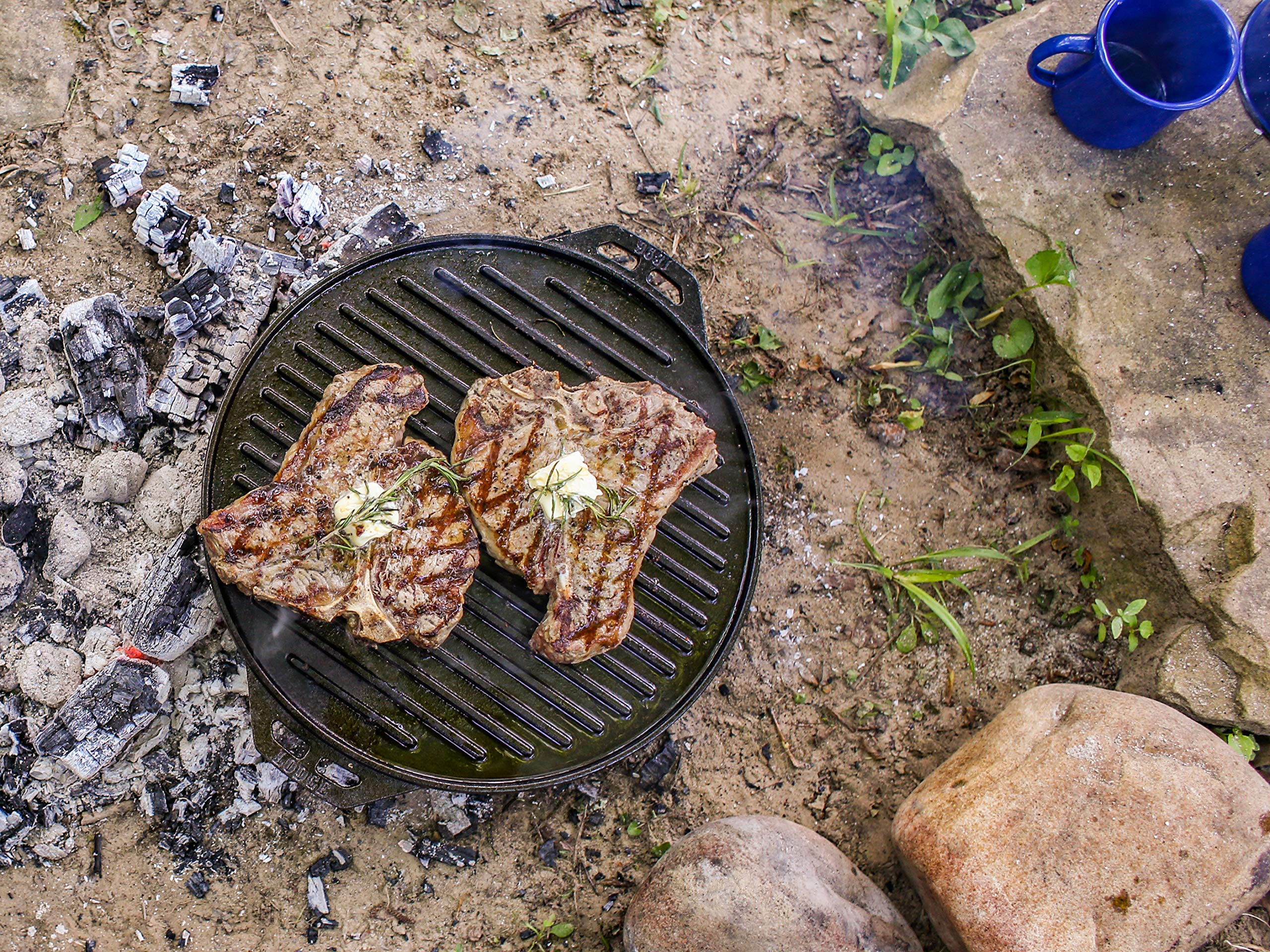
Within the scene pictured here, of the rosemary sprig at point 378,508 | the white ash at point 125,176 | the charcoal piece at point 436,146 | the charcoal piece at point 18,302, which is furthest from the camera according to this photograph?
the charcoal piece at point 436,146

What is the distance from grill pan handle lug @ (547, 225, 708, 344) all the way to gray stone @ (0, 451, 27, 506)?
2.96 metres

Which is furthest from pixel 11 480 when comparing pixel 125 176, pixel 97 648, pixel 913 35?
pixel 913 35

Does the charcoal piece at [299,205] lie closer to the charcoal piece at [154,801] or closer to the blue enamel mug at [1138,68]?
the charcoal piece at [154,801]

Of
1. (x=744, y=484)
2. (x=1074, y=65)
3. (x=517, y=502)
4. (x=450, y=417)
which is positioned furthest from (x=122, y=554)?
(x=1074, y=65)

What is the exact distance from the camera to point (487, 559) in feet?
13.0

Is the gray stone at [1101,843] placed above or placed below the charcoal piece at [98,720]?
below

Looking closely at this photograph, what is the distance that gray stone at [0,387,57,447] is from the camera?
13.5 feet

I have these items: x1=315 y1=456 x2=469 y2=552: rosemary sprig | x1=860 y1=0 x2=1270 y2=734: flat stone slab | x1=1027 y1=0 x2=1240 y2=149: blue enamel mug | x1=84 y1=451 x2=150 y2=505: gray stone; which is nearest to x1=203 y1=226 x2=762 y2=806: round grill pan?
x1=315 y1=456 x2=469 y2=552: rosemary sprig

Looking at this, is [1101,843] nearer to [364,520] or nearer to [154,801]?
[364,520]

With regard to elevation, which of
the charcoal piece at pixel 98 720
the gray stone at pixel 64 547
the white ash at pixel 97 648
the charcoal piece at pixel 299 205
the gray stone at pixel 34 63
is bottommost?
the charcoal piece at pixel 98 720

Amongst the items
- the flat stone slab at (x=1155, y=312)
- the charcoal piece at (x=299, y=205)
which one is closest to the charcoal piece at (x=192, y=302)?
the charcoal piece at (x=299, y=205)

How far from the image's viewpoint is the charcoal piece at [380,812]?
4.27 m

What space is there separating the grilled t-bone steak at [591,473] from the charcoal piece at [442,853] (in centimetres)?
137

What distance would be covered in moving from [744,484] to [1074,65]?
2882 mm
